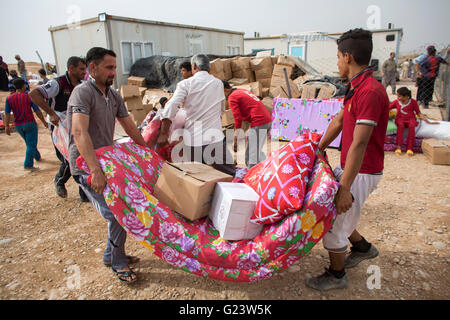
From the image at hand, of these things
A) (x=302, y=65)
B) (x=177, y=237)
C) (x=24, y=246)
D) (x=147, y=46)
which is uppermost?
(x=147, y=46)

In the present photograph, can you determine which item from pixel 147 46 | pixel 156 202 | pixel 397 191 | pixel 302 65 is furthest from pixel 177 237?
pixel 147 46

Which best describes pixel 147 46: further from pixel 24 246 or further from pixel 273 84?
pixel 24 246

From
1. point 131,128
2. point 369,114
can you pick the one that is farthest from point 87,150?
point 369,114

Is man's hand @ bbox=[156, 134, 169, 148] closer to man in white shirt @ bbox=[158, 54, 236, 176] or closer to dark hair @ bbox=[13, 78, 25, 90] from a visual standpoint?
man in white shirt @ bbox=[158, 54, 236, 176]

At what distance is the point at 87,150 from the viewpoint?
2.08m

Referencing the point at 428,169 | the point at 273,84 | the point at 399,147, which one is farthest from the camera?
the point at 273,84

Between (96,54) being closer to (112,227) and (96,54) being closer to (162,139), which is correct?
(162,139)

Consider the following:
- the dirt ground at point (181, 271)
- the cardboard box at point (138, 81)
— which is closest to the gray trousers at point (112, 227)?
the dirt ground at point (181, 271)

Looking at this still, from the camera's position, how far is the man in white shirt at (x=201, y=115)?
317 centimetres

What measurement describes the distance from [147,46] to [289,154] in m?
13.2

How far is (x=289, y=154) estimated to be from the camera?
209cm

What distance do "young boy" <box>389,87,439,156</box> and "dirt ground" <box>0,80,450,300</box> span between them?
1449 mm

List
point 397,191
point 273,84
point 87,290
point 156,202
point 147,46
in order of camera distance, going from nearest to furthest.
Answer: point 156,202 → point 87,290 → point 397,191 → point 273,84 → point 147,46

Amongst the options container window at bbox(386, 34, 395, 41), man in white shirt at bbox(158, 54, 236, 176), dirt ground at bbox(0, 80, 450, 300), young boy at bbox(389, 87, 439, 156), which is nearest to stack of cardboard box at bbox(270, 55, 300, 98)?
young boy at bbox(389, 87, 439, 156)
